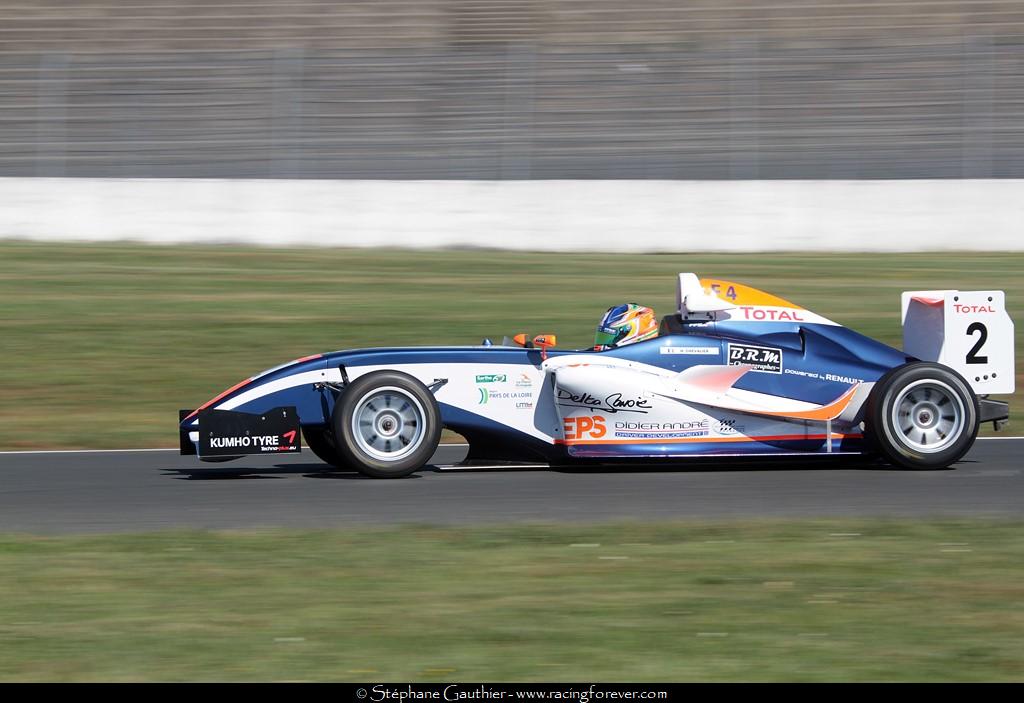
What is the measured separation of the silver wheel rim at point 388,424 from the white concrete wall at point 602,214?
11.1 meters

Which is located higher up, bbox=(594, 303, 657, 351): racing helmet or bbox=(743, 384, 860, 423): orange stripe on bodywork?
bbox=(594, 303, 657, 351): racing helmet

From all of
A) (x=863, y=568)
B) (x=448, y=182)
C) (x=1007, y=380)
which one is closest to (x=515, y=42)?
(x=448, y=182)

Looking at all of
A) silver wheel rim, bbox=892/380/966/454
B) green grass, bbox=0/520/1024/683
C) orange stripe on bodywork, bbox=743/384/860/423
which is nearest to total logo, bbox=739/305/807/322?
orange stripe on bodywork, bbox=743/384/860/423

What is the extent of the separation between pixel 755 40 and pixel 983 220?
4661mm

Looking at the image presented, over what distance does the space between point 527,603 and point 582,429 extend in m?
3.00

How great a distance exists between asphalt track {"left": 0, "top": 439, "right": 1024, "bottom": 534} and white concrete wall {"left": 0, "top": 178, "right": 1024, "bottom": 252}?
9930 mm

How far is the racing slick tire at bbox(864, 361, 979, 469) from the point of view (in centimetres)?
862

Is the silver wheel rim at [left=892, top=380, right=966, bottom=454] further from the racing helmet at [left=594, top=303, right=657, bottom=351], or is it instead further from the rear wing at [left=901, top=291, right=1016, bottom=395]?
the racing helmet at [left=594, top=303, right=657, bottom=351]

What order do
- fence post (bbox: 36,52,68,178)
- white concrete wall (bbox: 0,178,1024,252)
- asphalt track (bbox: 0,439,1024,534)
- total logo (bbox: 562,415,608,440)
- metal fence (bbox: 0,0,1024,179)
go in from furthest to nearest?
fence post (bbox: 36,52,68,178)
metal fence (bbox: 0,0,1024,179)
white concrete wall (bbox: 0,178,1024,252)
total logo (bbox: 562,415,608,440)
asphalt track (bbox: 0,439,1024,534)

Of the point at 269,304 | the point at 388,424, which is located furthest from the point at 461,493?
the point at 269,304

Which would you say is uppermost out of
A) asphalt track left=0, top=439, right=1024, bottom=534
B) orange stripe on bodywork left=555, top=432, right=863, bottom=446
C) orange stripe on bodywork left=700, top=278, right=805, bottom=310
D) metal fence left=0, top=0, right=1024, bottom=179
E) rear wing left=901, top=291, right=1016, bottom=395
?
metal fence left=0, top=0, right=1024, bottom=179

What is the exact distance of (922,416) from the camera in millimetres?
8781

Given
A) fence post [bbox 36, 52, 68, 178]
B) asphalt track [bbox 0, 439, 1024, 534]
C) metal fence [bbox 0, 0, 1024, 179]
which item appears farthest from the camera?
fence post [bbox 36, 52, 68, 178]

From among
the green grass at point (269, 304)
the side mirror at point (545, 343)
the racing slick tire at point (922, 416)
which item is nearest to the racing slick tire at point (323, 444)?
the side mirror at point (545, 343)
